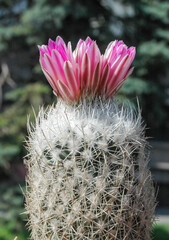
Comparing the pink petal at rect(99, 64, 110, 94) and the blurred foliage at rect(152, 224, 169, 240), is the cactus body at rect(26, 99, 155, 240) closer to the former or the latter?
the pink petal at rect(99, 64, 110, 94)

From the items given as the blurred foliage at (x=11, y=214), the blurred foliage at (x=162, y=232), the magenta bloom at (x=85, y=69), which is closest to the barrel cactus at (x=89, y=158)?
the magenta bloom at (x=85, y=69)

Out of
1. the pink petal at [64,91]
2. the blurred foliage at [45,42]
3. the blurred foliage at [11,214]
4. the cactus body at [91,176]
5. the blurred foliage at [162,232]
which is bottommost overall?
the blurred foliage at [162,232]

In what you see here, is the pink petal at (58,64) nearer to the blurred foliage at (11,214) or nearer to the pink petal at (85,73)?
the pink petal at (85,73)

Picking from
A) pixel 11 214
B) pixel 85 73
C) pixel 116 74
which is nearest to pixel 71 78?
pixel 85 73

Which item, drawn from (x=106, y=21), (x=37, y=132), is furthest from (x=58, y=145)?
(x=106, y=21)

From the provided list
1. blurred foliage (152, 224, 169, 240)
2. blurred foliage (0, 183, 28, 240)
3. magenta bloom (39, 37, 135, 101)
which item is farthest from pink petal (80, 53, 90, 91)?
blurred foliage (152, 224, 169, 240)

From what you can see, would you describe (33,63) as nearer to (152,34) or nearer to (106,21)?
(106,21)

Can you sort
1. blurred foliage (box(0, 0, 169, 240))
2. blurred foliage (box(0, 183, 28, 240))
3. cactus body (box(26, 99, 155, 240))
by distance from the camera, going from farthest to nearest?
blurred foliage (box(0, 0, 169, 240)) → blurred foliage (box(0, 183, 28, 240)) → cactus body (box(26, 99, 155, 240))

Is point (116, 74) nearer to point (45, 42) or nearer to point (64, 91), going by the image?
point (64, 91)

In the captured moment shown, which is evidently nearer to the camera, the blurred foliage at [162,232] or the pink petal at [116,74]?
the pink petal at [116,74]
